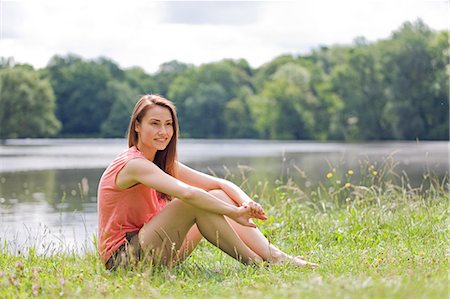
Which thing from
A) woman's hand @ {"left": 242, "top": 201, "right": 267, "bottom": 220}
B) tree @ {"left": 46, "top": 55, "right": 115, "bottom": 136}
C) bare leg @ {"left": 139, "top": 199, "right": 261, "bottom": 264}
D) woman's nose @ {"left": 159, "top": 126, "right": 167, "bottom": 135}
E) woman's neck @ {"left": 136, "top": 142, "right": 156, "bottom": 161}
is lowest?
bare leg @ {"left": 139, "top": 199, "right": 261, "bottom": 264}

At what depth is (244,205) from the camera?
4594 mm

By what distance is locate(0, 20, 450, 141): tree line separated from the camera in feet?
166

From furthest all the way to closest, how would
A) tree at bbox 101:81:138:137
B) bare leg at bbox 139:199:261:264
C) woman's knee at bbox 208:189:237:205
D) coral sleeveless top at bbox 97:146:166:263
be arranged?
tree at bbox 101:81:138:137 → woman's knee at bbox 208:189:237:205 → coral sleeveless top at bbox 97:146:166:263 → bare leg at bbox 139:199:261:264

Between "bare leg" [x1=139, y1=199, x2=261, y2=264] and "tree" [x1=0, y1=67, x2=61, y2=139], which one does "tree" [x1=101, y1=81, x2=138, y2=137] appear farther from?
"bare leg" [x1=139, y1=199, x2=261, y2=264]

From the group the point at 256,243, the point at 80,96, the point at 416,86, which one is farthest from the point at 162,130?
the point at 80,96

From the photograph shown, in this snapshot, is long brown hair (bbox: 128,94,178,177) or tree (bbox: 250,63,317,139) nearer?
long brown hair (bbox: 128,94,178,177)

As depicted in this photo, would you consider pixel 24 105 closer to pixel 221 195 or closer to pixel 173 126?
pixel 173 126

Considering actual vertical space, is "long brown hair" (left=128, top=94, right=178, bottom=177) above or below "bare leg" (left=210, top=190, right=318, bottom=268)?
above

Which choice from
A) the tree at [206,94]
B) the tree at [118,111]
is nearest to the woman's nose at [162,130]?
the tree at [118,111]

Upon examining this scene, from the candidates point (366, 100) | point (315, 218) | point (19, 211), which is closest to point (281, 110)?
point (366, 100)

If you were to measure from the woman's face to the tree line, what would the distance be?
42.2 meters

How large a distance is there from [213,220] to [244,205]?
24cm

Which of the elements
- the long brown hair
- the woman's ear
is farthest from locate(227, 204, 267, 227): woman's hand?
the woman's ear

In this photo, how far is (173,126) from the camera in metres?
4.77
